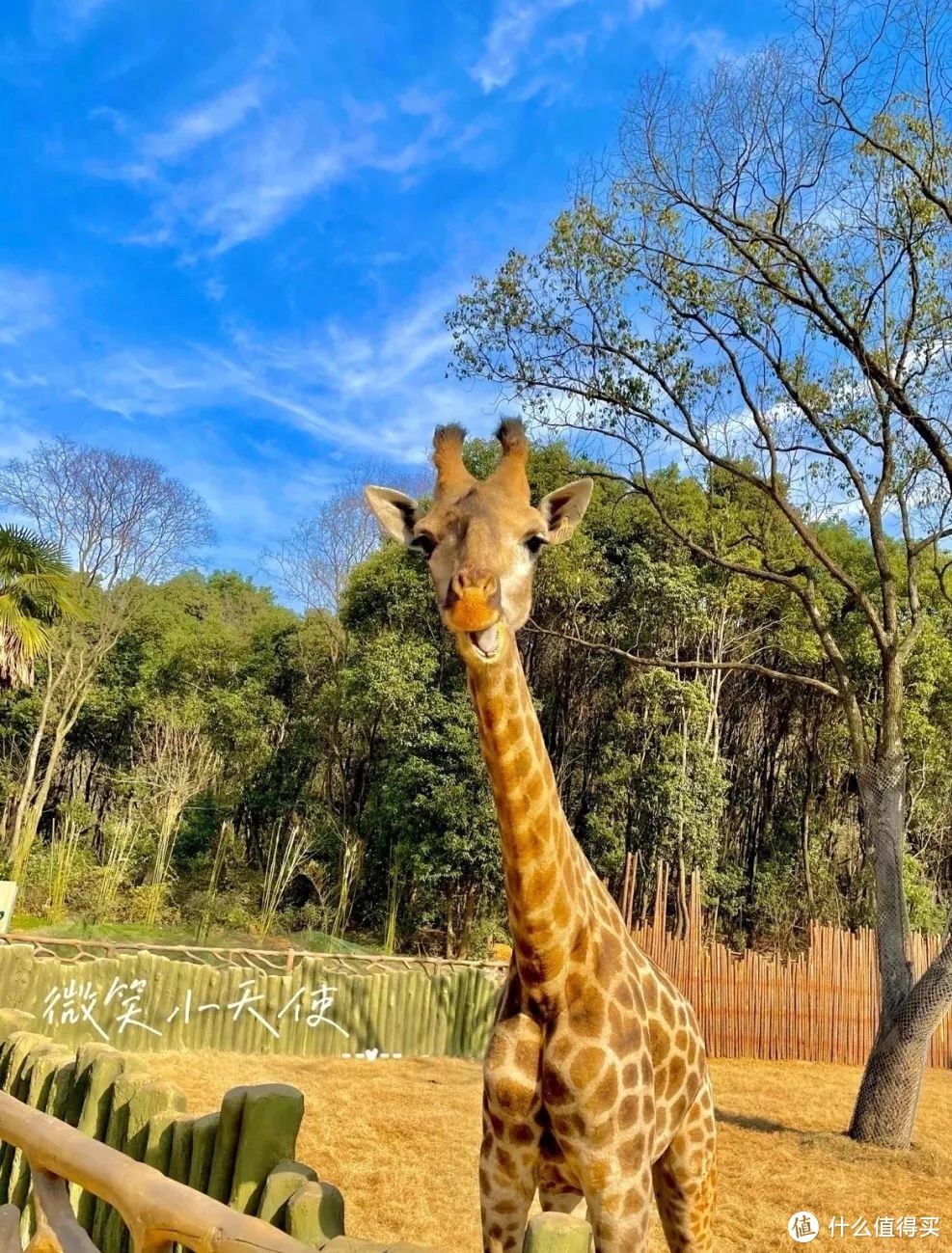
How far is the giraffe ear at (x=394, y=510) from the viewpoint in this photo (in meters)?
3.01

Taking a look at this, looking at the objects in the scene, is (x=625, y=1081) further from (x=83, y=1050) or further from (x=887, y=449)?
(x=887, y=449)

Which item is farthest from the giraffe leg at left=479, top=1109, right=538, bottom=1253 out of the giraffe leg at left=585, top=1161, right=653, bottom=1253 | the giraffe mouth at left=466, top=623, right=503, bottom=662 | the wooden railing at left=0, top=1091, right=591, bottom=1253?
the giraffe mouth at left=466, top=623, right=503, bottom=662

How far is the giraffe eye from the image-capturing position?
2650 mm

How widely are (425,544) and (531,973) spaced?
1296mm

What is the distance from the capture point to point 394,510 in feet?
9.93

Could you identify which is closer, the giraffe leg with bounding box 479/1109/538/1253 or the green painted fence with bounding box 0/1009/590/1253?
the green painted fence with bounding box 0/1009/590/1253

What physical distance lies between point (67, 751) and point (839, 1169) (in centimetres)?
2239

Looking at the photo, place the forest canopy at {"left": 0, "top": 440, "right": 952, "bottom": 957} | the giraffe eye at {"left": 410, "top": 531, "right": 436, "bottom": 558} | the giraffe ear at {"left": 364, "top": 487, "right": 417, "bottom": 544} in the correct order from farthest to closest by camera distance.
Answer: the forest canopy at {"left": 0, "top": 440, "right": 952, "bottom": 957}, the giraffe ear at {"left": 364, "top": 487, "right": 417, "bottom": 544}, the giraffe eye at {"left": 410, "top": 531, "right": 436, "bottom": 558}

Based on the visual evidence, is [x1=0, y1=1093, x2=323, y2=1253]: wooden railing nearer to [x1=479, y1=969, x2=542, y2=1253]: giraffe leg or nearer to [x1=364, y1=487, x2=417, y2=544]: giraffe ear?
[x1=479, y1=969, x2=542, y2=1253]: giraffe leg

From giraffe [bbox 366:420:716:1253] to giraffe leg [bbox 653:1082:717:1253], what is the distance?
1.12 feet

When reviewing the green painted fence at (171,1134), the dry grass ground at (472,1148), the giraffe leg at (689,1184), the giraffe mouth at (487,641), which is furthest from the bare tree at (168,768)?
the giraffe mouth at (487,641)

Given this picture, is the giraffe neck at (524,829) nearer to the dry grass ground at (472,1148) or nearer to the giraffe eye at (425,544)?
the giraffe eye at (425,544)

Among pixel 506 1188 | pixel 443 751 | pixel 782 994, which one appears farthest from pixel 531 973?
pixel 443 751

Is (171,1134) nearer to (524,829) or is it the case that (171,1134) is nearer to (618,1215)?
(618,1215)
